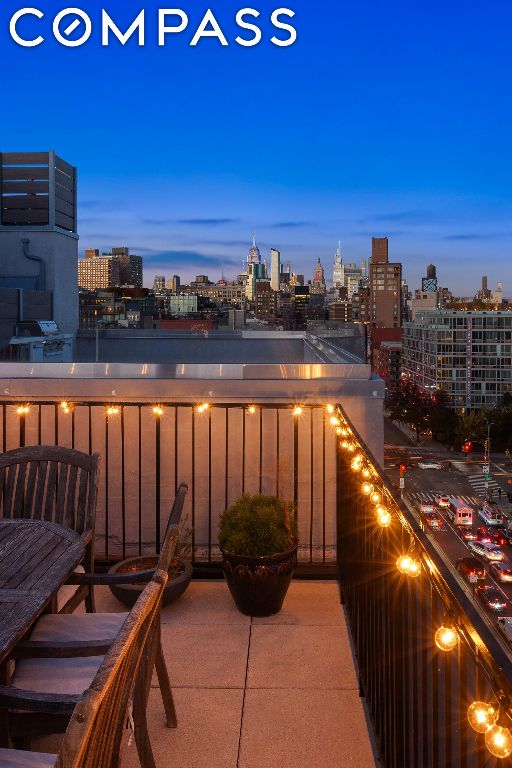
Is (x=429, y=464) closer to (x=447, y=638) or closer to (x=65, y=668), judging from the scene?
(x=65, y=668)

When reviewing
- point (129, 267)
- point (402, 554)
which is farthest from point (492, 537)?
point (129, 267)

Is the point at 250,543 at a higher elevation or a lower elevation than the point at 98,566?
higher

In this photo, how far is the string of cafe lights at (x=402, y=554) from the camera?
1160mm

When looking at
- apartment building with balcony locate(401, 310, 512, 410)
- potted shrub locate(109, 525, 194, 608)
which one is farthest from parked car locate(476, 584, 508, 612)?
apartment building with balcony locate(401, 310, 512, 410)

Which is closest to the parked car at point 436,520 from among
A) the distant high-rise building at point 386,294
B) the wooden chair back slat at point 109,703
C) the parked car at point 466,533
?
the parked car at point 466,533

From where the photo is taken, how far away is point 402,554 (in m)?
2.26

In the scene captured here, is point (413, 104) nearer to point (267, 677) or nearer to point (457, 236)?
point (457, 236)

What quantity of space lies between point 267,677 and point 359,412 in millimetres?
2190

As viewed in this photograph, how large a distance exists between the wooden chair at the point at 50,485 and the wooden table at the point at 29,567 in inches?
9.3

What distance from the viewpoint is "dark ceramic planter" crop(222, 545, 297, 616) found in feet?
13.7

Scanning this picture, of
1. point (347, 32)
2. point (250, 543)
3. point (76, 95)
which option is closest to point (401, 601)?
point (250, 543)

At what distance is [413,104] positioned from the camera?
90.1m

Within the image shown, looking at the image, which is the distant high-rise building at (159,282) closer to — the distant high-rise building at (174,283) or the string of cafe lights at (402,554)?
the distant high-rise building at (174,283)

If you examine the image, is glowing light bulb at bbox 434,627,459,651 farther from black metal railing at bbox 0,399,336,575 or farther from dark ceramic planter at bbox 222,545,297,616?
black metal railing at bbox 0,399,336,575
